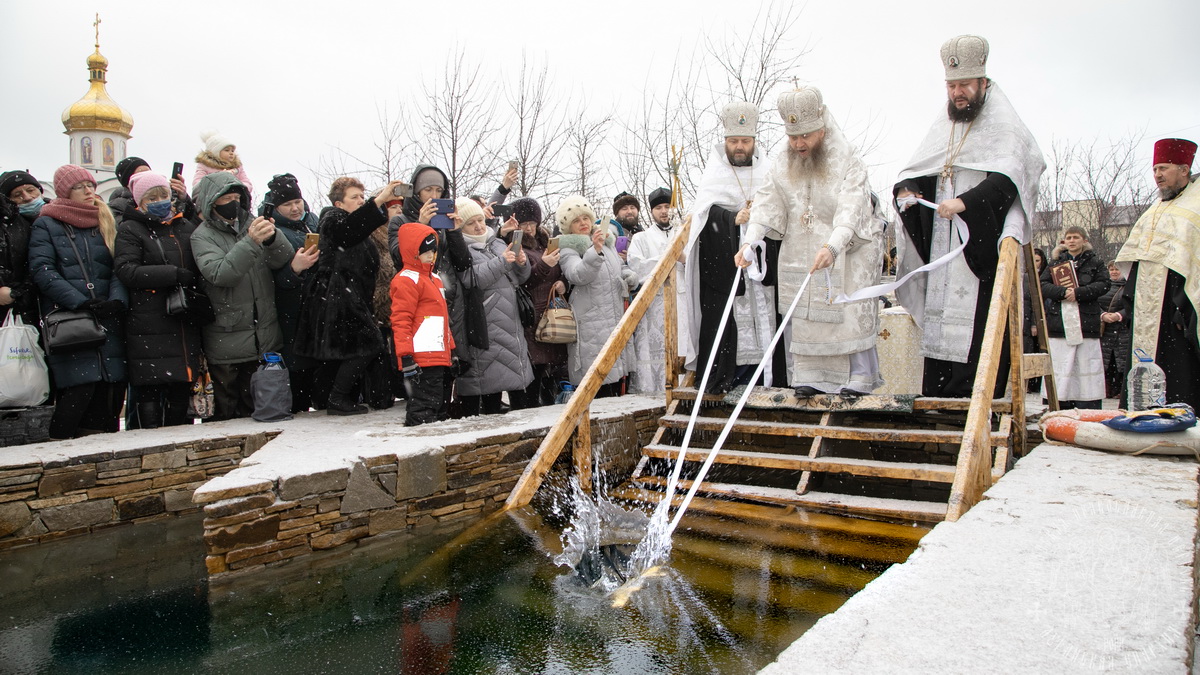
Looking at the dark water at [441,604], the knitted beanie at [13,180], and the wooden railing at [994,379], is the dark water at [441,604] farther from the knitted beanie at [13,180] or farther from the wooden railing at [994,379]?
the knitted beanie at [13,180]

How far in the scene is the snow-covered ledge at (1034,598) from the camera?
1861 mm

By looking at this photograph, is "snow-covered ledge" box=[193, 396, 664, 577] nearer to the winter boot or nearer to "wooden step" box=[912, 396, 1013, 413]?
the winter boot

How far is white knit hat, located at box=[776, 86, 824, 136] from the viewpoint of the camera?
5.15 m

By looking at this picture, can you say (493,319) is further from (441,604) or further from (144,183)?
(441,604)

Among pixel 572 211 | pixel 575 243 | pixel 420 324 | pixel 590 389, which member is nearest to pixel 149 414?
pixel 420 324

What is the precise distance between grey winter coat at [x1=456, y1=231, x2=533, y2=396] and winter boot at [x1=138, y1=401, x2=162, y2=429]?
209 centimetres

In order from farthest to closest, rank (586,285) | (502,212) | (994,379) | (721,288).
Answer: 1. (502,212)
2. (586,285)
3. (721,288)
4. (994,379)

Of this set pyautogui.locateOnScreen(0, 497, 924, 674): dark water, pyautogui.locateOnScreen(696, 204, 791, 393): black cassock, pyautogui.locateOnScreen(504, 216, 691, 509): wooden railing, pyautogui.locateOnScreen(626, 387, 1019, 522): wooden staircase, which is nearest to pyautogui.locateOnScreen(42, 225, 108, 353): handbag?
pyautogui.locateOnScreen(0, 497, 924, 674): dark water

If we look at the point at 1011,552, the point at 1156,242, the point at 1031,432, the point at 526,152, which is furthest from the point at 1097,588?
the point at 526,152

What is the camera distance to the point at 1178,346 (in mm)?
5180

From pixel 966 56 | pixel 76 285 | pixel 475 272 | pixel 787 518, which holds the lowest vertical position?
pixel 787 518

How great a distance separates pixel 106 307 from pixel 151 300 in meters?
0.27

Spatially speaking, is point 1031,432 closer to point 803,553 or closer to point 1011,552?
point 803,553

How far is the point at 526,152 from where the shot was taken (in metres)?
13.5
